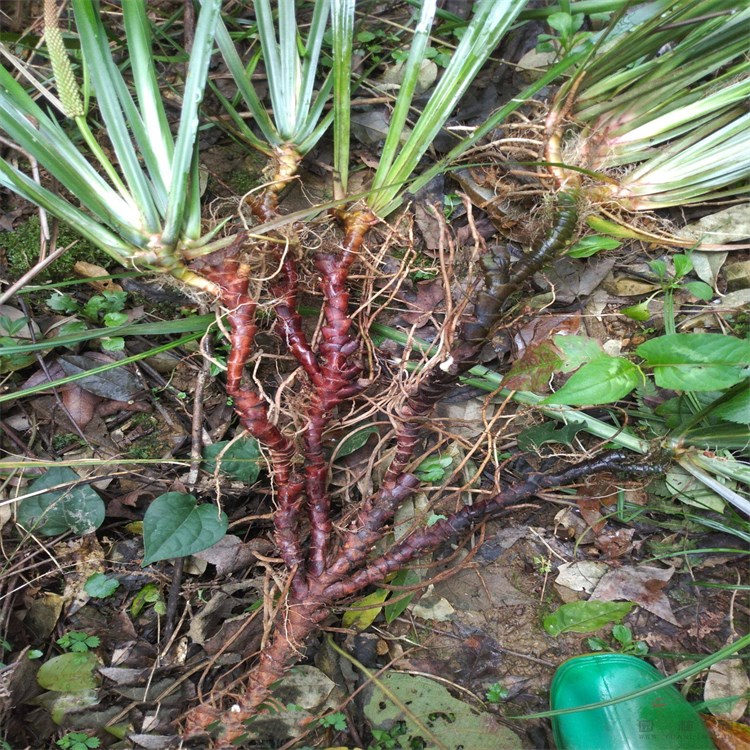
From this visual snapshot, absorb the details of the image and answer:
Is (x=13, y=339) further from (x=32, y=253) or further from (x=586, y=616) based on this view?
(x=586, y=616)

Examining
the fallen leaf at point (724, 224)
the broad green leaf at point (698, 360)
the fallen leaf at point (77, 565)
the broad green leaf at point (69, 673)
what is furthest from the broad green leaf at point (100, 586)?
the fallen leaf at point (724, 224)

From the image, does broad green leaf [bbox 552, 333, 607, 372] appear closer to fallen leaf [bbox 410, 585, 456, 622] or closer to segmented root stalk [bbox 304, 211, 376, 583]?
segmented root stalk [bbox 304, 211, 376, 583]

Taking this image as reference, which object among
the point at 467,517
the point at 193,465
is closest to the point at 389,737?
the point at 467,517

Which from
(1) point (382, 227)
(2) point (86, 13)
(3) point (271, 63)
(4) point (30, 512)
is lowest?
(4) point (30, 512)

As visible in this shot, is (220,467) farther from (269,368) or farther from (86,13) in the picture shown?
(86,13)

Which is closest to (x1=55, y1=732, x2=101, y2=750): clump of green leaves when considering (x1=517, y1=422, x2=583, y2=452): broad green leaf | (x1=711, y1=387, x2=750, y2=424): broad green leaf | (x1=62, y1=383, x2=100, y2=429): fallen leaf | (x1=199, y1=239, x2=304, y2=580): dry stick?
(x1=199, y1=239, x2=304, y2=580): dry stick

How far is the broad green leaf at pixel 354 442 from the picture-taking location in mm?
1395

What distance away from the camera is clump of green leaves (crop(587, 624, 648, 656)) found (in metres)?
1.42

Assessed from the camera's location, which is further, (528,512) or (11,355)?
(528,512)

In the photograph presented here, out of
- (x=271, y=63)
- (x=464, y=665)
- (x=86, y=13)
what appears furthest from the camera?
(x=464, y=665)

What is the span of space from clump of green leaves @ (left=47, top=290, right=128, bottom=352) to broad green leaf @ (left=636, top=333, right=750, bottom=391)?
4.15 feet

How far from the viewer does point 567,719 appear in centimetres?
138

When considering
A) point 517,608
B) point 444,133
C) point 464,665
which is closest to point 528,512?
point 517,608

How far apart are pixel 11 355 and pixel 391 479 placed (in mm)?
998
